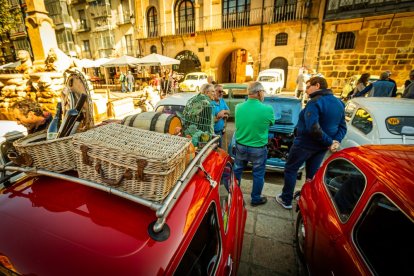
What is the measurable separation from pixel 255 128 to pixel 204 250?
1889 mm

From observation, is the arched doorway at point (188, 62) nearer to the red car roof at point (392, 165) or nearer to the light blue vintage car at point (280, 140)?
the light blue vintage car at point (280, 140)

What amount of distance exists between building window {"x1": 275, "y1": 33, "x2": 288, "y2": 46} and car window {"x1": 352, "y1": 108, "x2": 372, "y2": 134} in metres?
14.4

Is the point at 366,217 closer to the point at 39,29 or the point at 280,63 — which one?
the point at 39,29

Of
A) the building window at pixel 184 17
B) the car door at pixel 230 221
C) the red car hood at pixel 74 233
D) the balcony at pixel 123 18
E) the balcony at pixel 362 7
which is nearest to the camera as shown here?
the red car hood at pixel 74 233

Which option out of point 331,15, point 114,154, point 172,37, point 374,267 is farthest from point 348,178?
point 172,37

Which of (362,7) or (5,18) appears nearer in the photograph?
(5,18)

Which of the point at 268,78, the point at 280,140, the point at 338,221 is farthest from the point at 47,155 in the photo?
the point at 268,78

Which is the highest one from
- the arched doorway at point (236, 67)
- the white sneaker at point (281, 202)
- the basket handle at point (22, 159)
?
the arched doorway at point (236, 67)

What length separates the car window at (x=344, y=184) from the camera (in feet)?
5.60

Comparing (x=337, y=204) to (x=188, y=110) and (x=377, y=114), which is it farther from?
(x=377, y=114)

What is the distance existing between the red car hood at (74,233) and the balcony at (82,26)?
31.9 m

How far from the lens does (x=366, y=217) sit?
1.49 meters

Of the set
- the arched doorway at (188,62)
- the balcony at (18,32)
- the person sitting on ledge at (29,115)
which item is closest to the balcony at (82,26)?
the balcony at (18,32)

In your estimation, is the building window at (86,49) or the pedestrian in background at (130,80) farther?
the building window at (86,49)
